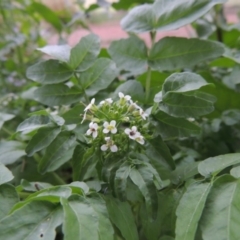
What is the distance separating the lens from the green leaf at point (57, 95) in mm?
638

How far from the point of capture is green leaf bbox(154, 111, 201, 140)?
21.1 inches

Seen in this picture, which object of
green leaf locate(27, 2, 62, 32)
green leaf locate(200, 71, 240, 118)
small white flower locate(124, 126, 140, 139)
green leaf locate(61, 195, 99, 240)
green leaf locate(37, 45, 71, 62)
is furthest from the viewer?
green leaf locate(27, 2, 62, 32)

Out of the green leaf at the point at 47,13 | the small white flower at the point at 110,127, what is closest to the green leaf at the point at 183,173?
the small white flower at the point at 110,127

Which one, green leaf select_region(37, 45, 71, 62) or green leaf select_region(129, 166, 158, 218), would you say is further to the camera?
green leaf select_region(37, 45, 71, 62)

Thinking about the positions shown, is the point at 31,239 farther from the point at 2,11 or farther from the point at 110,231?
the point at 2,11

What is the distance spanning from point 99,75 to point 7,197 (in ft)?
0.85

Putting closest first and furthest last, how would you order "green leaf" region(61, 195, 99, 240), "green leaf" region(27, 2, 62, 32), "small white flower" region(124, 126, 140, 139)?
1. "green leaf" region(61, 195, 99, 240)
2. "small white flower" region(124, 126, 140, 139)
3. "green leaf" region(27, 2, 62, 32)

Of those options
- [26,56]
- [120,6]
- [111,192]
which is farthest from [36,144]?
[26,56]

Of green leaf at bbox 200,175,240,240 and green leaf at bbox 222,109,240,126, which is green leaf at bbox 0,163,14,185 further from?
green leaf at bbox 222,109,240,126

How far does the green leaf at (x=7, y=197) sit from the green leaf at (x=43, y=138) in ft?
0.26

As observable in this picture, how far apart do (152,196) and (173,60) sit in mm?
263

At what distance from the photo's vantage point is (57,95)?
644 millimetres

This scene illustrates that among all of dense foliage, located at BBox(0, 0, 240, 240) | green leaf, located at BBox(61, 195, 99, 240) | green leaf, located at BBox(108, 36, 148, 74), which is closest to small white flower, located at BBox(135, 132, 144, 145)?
dense foliage, located at BBox(0, 0, 240, 240)

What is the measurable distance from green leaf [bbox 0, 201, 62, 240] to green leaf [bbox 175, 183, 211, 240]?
113 millimetres
